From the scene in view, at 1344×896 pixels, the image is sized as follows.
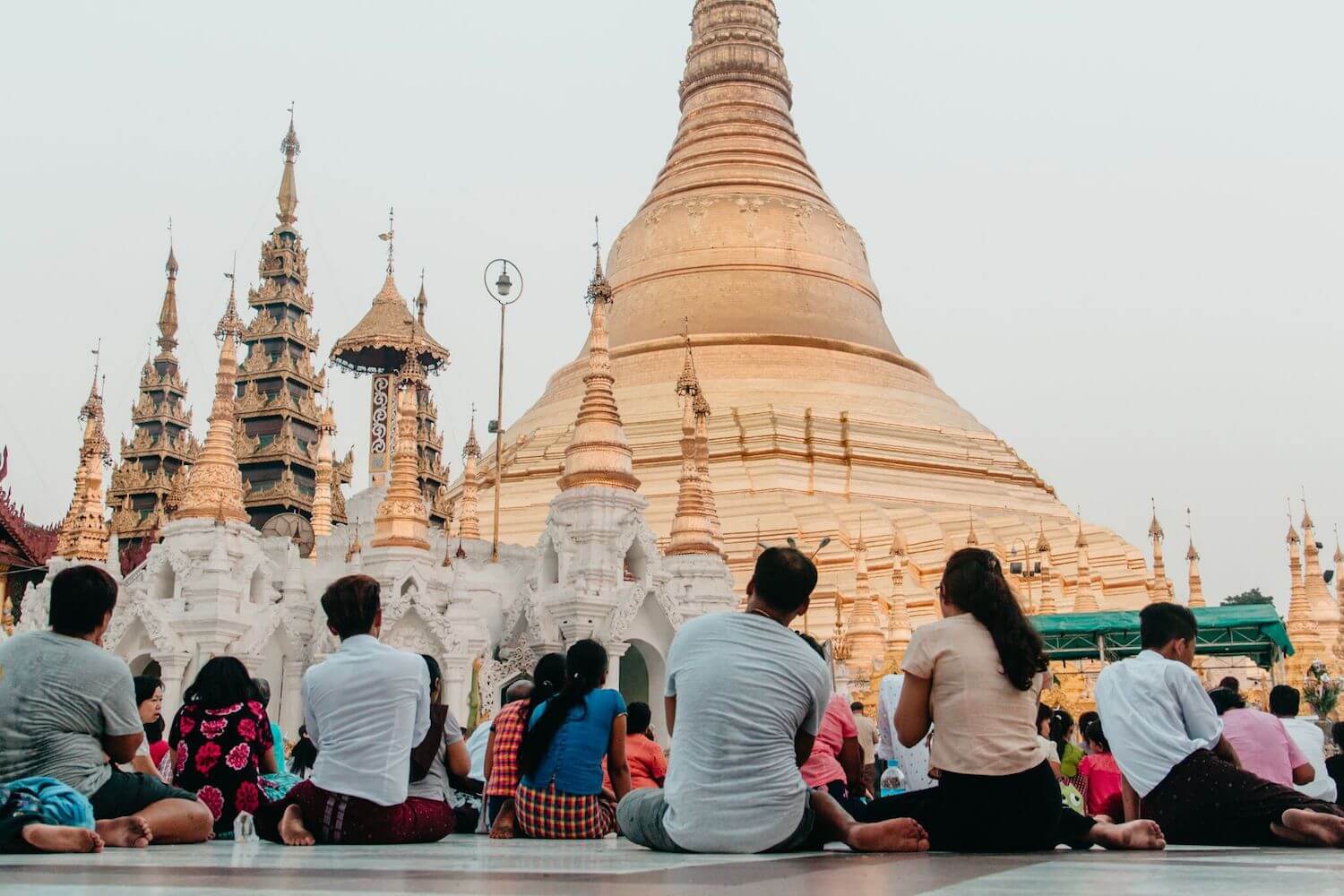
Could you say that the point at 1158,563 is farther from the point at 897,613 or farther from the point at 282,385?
the point at 282,385

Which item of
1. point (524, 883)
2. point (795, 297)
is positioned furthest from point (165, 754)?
point (795, 297)

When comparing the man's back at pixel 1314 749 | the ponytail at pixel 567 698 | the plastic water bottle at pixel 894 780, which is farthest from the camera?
the plastic water bottle at pixel 894 780

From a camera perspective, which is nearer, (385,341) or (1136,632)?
(1136,632)

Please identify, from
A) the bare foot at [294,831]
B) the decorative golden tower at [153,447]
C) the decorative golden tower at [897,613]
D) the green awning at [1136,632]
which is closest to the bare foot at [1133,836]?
the bare foot at [294,831]

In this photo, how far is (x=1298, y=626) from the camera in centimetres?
2806

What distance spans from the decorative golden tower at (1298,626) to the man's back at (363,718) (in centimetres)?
2313

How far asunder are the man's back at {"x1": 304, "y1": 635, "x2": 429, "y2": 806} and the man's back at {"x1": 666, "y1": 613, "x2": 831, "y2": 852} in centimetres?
127

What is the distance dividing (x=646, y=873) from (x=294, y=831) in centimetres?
230

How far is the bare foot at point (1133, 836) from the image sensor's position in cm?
541

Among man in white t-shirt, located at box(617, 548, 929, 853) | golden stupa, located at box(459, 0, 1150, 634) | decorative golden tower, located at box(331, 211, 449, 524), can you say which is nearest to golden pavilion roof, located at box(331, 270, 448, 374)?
decorative golden tower, located at box(331, 211, 449, 524)

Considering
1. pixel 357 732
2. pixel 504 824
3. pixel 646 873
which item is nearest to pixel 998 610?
pixel 646 873

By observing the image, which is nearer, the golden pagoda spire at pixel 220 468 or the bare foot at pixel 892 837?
the bare foot at pixel 892 837

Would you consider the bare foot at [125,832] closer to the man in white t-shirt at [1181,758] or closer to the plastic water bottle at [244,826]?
the plastic water bottle at [244,826]

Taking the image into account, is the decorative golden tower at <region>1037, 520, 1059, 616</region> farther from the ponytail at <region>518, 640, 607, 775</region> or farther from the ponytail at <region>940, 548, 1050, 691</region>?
the ponytail at <region>940, 548, 1050, 691</region>
